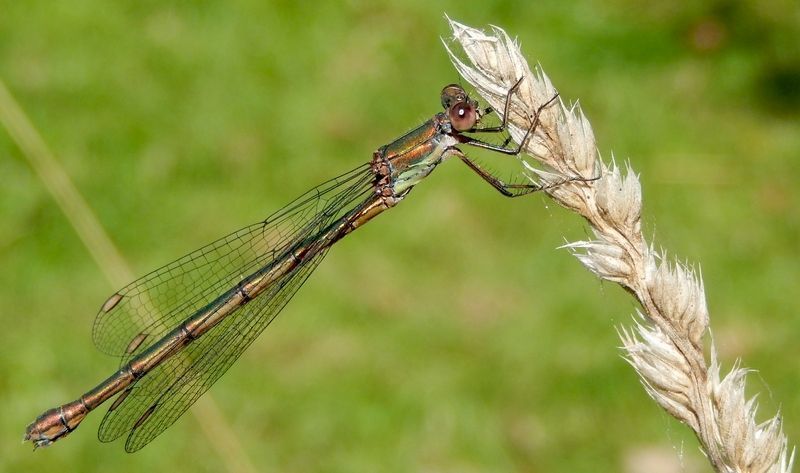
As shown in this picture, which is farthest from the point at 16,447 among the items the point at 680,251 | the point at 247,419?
the point at 680,251

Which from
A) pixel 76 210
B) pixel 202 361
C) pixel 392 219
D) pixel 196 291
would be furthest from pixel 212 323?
pixel 392 219

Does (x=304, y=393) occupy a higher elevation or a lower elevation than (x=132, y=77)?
lower

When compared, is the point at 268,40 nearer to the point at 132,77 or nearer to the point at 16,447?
the point at 132,77

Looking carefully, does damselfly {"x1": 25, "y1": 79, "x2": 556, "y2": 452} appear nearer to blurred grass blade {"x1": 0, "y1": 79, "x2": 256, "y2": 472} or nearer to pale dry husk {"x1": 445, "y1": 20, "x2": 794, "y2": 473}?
blurred grass blade {"x1": 0, "y1": 79, "x2": 256, "y2": 472}

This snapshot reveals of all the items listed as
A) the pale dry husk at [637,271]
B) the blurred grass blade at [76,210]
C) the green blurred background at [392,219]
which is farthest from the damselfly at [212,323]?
the green blurred background at [392,219]

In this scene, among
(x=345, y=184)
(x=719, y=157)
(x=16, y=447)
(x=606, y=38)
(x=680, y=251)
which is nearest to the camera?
(x=345, y=184)

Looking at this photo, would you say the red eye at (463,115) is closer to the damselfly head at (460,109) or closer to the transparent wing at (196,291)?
the damselfly head at (460,109)

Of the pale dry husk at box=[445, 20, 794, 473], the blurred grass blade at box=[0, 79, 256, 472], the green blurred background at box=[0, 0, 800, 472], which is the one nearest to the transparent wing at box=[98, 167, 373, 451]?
the blurred grass blade at box=[0, 79, 256, 472]
